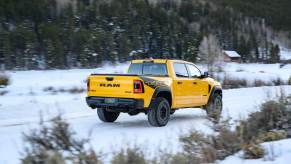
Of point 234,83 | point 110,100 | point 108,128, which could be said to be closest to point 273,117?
point 110,100

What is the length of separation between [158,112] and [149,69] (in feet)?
5.31

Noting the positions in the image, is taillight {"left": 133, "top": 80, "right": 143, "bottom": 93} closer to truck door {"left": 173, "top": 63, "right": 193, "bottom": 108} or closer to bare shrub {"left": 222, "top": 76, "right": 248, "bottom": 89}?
truck door {"left": 173, "top": 63, "right": 193, "bottom": 108}

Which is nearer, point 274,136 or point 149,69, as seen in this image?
point 274,136

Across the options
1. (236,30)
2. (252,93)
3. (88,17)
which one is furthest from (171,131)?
(236,30)

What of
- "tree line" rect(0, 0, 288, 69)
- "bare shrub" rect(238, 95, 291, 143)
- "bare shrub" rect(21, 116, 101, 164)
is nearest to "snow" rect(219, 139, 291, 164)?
"bare shrub" rect(238, 95, 291, 143)

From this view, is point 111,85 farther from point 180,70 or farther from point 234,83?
point 234,83

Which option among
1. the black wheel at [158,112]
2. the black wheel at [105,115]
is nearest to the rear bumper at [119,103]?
the black wheel at [158,112]

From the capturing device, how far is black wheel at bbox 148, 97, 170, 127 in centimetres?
1243

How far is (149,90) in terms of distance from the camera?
40.1ft

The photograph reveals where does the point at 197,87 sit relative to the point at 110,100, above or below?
above

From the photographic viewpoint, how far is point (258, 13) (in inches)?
7515

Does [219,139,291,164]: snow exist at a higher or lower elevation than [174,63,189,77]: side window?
lower

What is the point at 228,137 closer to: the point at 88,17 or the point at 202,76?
the point at 202,76

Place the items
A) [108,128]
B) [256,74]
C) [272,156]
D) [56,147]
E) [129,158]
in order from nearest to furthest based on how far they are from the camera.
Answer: [129,158], [56,147], [272,156], [108,128], [256,74]
